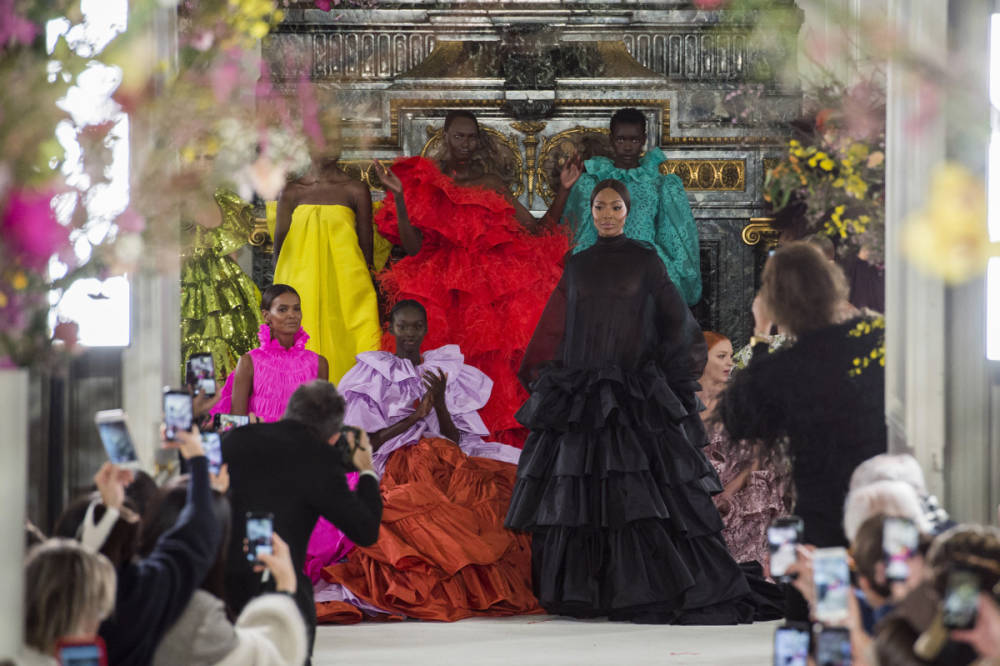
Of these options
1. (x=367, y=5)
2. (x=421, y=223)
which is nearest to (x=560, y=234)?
(x=421, y=223)

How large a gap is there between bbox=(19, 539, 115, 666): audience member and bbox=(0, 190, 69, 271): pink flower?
571 mm

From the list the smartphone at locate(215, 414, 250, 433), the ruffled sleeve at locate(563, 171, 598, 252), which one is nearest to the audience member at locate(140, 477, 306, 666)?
the smartphone at locate(215, 414, 250, 433)

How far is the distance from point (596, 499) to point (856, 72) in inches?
81.1

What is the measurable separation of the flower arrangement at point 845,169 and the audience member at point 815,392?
15 cm

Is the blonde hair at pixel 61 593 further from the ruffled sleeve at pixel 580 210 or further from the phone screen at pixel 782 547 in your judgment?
the ruffled sleeve at pixel 580 210

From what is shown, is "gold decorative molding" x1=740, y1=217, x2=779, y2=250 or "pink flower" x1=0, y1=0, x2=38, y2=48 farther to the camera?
"gold decorative molding" x1=740, y1=217, x2=779, y2=250

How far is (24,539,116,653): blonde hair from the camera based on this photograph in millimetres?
2498

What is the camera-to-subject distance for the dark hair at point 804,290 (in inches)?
144

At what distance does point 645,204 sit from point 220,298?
1.94 meters

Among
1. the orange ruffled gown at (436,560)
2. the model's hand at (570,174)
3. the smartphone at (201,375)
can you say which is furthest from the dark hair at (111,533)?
the model's hand at (570,174)

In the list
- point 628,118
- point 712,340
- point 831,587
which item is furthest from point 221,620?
point 628,118

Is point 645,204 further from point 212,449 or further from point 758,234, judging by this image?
point 212,449

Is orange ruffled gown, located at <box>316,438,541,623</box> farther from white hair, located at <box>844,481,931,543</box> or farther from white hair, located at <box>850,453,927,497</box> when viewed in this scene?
white hair, located at <box>844,481,931,543</box>

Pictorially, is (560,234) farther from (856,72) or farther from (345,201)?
(856,72)
